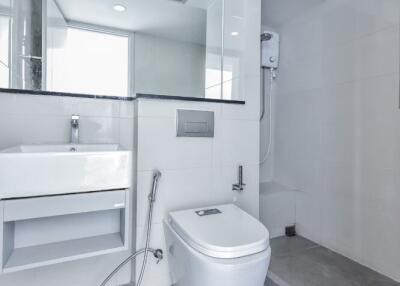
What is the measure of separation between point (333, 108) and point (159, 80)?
1316mm

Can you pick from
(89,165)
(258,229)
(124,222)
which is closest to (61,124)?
(89,165)

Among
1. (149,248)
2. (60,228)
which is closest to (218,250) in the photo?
(149,248)

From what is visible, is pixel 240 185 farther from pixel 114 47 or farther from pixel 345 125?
pixel 114 47

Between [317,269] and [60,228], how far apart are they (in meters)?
1.50

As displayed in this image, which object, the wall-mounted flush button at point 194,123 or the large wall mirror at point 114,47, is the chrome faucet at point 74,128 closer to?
the large wall mirror at point 114,47

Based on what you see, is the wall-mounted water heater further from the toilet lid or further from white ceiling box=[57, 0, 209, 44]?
the toilet lid

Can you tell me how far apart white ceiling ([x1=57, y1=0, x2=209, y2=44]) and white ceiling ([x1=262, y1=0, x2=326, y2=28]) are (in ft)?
1.71

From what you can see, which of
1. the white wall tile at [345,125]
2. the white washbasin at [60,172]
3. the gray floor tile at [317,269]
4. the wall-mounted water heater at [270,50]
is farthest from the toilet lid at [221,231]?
the wall-mounted water heater at [270,50]

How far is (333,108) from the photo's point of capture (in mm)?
1798

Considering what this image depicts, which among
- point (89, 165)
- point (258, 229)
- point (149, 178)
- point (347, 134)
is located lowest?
point (258, 229)

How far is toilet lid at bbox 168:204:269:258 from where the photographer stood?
0.92 metres

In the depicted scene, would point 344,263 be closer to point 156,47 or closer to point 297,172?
point 297,172

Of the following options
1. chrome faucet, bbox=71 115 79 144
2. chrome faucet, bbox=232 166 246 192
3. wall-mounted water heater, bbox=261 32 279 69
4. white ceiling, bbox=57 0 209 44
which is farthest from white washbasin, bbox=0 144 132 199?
wall-mounted water heater, bbox=261 32 279 69

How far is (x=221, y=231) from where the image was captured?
3.41ft
